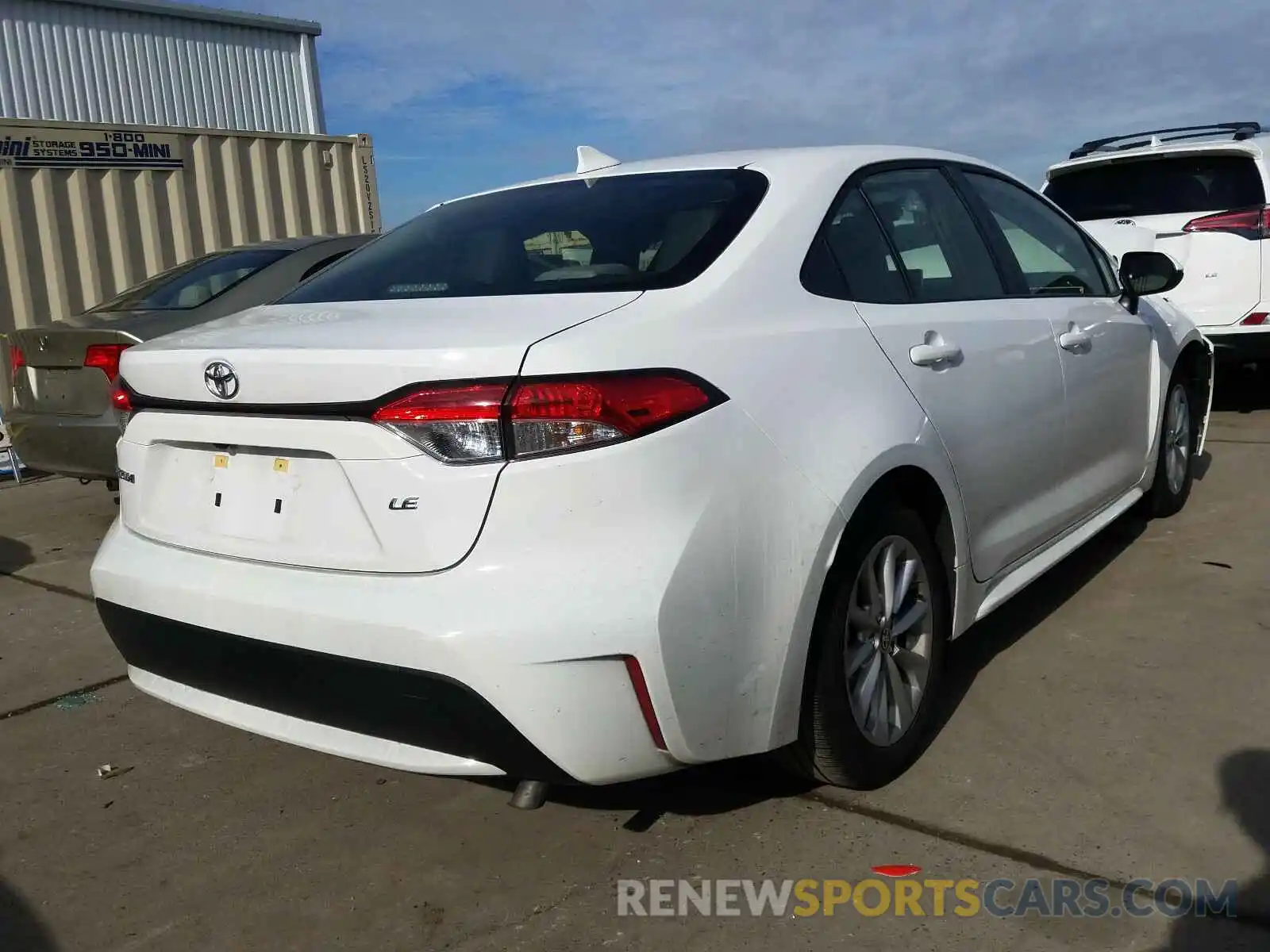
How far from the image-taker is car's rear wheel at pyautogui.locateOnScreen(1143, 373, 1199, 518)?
4727 millimetres

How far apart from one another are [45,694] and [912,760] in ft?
9.14

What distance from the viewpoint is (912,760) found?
2941 mm

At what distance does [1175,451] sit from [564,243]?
3284 millimetres

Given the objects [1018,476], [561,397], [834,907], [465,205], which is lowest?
[834,907]

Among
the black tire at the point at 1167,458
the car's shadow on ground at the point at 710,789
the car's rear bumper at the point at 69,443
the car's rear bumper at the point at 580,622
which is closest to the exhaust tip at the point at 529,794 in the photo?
the car's rear bumper at the point at 580,622

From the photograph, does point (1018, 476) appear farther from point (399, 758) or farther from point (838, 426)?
point (399, 758)

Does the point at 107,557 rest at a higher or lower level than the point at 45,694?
higher

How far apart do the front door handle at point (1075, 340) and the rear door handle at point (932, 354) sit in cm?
77

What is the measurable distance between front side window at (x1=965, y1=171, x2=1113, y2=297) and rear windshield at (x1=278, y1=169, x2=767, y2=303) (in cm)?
120

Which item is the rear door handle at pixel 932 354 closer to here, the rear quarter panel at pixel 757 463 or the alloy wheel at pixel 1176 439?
the rear quarter panel at pixel 757 463

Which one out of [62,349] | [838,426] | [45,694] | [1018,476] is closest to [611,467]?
[838,426]

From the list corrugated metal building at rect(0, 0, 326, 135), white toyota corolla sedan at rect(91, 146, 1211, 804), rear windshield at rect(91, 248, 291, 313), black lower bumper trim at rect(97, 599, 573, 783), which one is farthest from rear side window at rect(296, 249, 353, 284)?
corrugated metal building at rect(0, 0, 326, 135)

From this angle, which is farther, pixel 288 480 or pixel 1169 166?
pixel 1169 166

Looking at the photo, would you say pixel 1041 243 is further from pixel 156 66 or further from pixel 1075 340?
pixel 156 66
